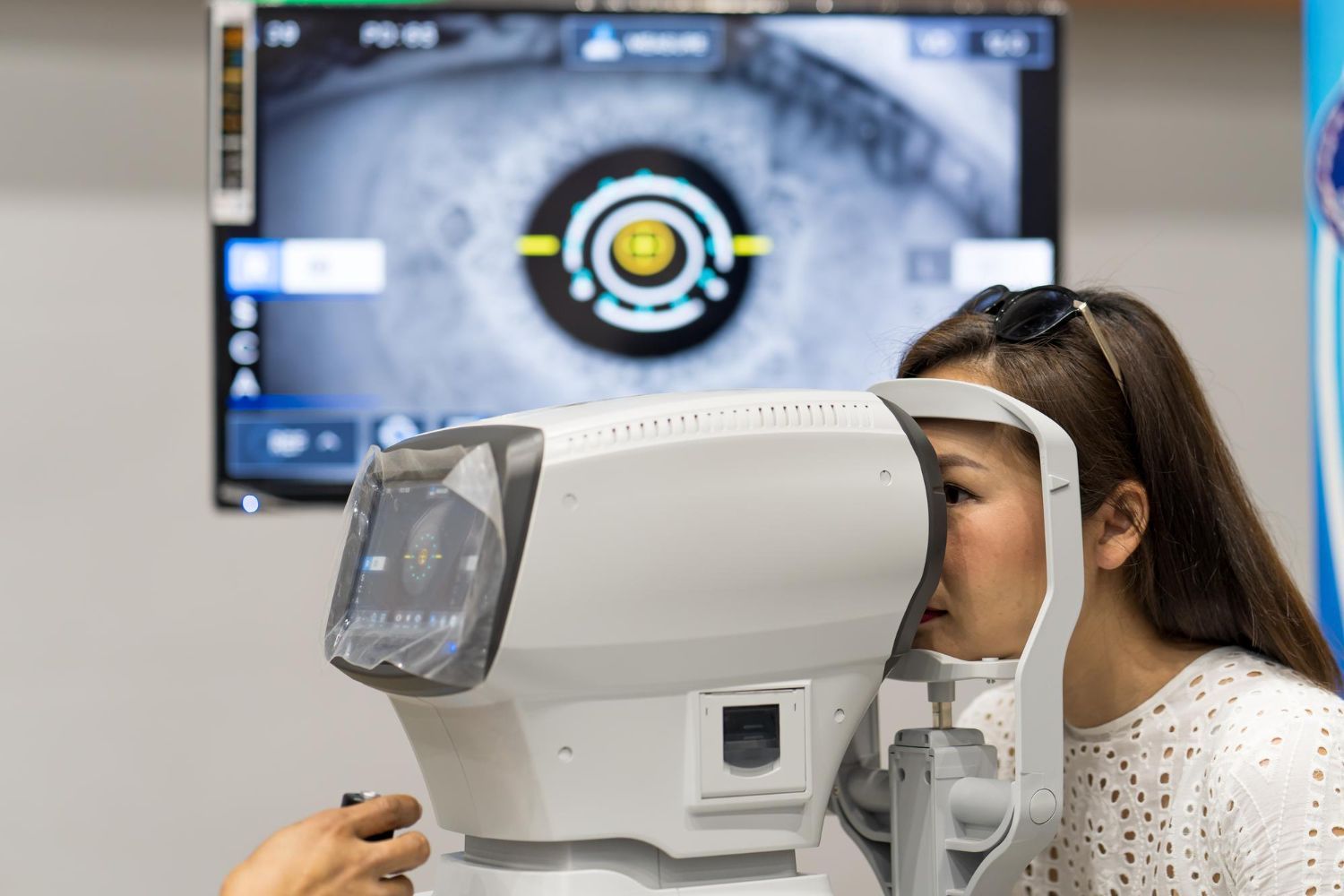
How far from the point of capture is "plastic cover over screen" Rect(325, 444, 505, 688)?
0.91m

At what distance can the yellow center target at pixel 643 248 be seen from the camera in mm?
2488

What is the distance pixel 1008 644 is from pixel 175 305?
7.19 feet

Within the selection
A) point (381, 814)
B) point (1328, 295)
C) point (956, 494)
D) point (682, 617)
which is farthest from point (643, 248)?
point (682, 617)

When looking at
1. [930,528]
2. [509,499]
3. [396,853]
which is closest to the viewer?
[509,499]

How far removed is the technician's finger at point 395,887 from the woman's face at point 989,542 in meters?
0.52

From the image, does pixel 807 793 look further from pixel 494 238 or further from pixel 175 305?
pixel 175 305

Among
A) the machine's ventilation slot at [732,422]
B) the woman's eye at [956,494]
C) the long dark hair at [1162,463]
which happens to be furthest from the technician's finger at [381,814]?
the long dark hair at [1162,463]

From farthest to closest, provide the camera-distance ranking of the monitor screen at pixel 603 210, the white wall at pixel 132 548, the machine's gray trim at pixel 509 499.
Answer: the white wall at pixel 132 548 < the monitor screen at pixel 603 210 < the machine's gray trim at pixel 509 499

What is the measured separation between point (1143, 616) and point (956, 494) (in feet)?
1.07

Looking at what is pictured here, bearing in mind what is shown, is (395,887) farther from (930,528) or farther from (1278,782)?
(1278,782)

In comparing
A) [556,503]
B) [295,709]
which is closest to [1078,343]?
[556,503]

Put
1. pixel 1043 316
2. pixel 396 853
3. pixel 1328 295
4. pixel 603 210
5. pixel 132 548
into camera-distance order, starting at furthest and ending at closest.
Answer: pixel 132 548
pixel 603 210
pixel 1328 295
pixel 1043 316
pixel 396 853

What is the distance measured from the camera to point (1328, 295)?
1.98 meters

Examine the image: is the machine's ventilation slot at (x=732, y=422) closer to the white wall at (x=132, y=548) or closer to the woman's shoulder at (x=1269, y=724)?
the woman's shoulder at (x=1269, y=724)
